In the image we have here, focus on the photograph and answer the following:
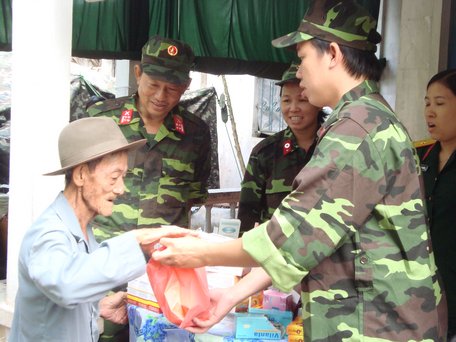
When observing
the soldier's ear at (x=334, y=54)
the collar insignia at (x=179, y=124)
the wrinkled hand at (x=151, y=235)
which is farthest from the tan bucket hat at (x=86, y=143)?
the collar insignia at (x=179, y=124)

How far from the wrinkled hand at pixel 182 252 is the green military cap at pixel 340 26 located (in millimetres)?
741

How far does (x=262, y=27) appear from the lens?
5.24 meters

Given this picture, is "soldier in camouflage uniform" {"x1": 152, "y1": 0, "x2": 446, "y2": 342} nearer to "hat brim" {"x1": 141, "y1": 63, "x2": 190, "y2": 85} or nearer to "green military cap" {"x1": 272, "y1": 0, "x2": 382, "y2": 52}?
"green military cap" {"x1": 272, "y1": 0, "x2": 382, "y2": 52}

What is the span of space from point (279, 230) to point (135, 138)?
213 cm

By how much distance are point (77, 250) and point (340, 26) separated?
1131 mm

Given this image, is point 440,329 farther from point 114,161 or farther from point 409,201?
point 114,161

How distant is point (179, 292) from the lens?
2.19m

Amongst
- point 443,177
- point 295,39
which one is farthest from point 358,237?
point 443,177

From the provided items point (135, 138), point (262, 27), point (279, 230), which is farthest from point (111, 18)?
point (279, 230)

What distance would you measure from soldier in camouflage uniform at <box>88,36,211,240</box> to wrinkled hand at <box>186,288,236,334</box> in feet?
4.45

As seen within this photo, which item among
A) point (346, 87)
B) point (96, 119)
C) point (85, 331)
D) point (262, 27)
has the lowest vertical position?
point (85, 331)

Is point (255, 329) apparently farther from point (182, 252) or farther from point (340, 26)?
point (340, 26)

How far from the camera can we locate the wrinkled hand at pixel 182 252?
6.31 ft

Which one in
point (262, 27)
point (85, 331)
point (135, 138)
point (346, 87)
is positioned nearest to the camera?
point (346, 87)
